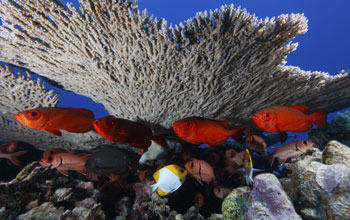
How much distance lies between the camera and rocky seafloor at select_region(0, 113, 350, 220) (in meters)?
1.55

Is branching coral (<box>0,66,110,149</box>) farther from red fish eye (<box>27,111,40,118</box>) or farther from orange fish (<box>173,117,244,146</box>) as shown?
orange fish (<box>173,117,244,146</box>)

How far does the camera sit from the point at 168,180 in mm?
2551

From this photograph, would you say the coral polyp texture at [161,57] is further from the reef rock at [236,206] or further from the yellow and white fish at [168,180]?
the reef rock at [236,206]

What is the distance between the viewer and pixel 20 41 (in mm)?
3076

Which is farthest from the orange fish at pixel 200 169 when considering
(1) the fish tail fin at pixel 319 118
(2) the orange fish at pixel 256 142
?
(1) the fish tail fin at pixel 319 118

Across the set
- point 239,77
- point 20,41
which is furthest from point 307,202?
point 20,41

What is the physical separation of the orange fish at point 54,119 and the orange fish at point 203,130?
131 cm

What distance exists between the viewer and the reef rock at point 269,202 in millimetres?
1500

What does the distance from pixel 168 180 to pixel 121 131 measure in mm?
1075

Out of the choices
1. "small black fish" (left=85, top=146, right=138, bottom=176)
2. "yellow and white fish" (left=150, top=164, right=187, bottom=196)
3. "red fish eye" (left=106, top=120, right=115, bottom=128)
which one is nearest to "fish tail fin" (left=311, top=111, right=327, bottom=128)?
"yellow and white fish" (left=150, top=164, right=187, bottom=196)

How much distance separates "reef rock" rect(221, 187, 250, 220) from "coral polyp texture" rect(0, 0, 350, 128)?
A: 75.3 inches

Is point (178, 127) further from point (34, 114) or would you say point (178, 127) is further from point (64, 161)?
point (64, 161)

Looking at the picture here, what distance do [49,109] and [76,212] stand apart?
1.39 meters

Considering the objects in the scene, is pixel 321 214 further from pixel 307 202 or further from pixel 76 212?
pixel 76 212
